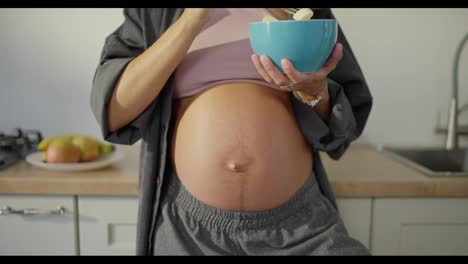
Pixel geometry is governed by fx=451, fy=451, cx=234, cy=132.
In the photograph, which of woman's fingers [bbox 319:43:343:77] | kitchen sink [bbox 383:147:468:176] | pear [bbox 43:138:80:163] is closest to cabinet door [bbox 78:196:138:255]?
pear [bbox 43:138:80:163]

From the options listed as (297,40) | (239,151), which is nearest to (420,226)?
(239,151)

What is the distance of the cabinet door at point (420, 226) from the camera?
0.98 m

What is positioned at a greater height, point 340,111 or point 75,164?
point 340,111

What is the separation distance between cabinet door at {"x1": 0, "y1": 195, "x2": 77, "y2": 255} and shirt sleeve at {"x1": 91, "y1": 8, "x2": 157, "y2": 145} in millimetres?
271

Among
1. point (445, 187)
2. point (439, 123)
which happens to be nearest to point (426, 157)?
point (439, 123)

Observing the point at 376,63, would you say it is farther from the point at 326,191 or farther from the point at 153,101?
the point at 153,101

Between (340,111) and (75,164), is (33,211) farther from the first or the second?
(340,111)

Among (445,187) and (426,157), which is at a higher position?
(445,187)

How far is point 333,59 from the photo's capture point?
63 centimetres

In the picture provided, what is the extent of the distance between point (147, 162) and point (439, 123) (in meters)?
0.98

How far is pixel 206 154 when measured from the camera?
737 millimetres

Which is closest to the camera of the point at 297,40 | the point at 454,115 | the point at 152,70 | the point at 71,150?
the point at 297,40

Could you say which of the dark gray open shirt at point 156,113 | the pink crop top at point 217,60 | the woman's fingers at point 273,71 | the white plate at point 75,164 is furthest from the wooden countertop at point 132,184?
the woman's fingers at point 273,71

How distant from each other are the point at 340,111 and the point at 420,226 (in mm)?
404
